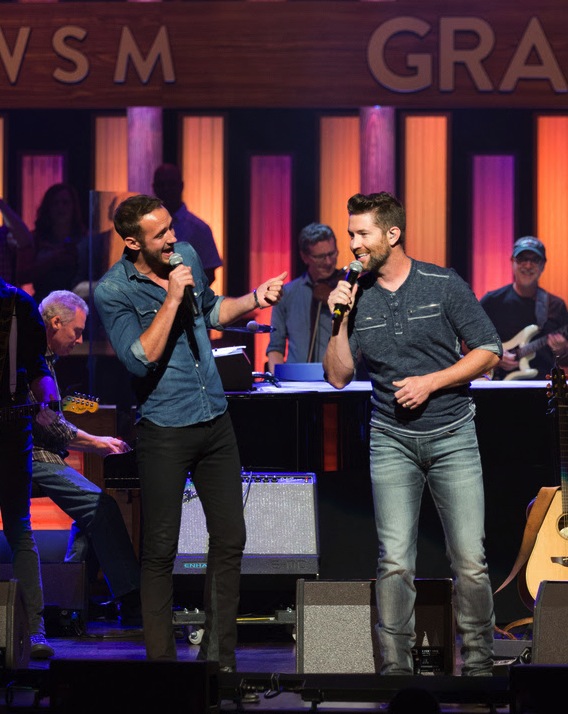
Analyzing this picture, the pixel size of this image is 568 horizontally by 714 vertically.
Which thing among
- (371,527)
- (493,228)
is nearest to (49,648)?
(371,527)

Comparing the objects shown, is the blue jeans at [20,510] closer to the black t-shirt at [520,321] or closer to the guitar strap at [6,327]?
the guitar strap at [6,327]

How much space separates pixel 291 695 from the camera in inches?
162

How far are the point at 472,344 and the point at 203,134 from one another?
21.7 ft

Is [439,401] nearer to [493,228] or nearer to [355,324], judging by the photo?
[355,324]

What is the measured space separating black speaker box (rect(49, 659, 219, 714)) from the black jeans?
652 mm

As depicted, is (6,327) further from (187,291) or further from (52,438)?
(187,291)

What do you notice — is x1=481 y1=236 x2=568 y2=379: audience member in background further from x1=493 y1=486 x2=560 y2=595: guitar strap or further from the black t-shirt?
x1=493 y1=486 x2=560 y2=595: guitar strap

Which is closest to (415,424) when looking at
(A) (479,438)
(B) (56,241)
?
(A) (479,438)

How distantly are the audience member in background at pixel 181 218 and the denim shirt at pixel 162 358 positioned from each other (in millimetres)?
4969

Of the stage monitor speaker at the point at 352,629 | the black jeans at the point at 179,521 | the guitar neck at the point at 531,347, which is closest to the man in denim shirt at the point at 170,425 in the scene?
the black jeans at the point at 179,521

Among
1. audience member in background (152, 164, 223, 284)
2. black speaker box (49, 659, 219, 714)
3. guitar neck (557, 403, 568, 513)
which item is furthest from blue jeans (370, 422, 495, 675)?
audience member in background (152, 164, 223, 284)

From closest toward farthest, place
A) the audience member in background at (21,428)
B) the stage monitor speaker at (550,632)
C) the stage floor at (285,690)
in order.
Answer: the stage floor at (285,690) < the stage monitor speaker at (550,632) < the audience member in background at (21,428)

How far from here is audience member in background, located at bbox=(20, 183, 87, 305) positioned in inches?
384

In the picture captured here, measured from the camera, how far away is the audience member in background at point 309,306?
779cm
